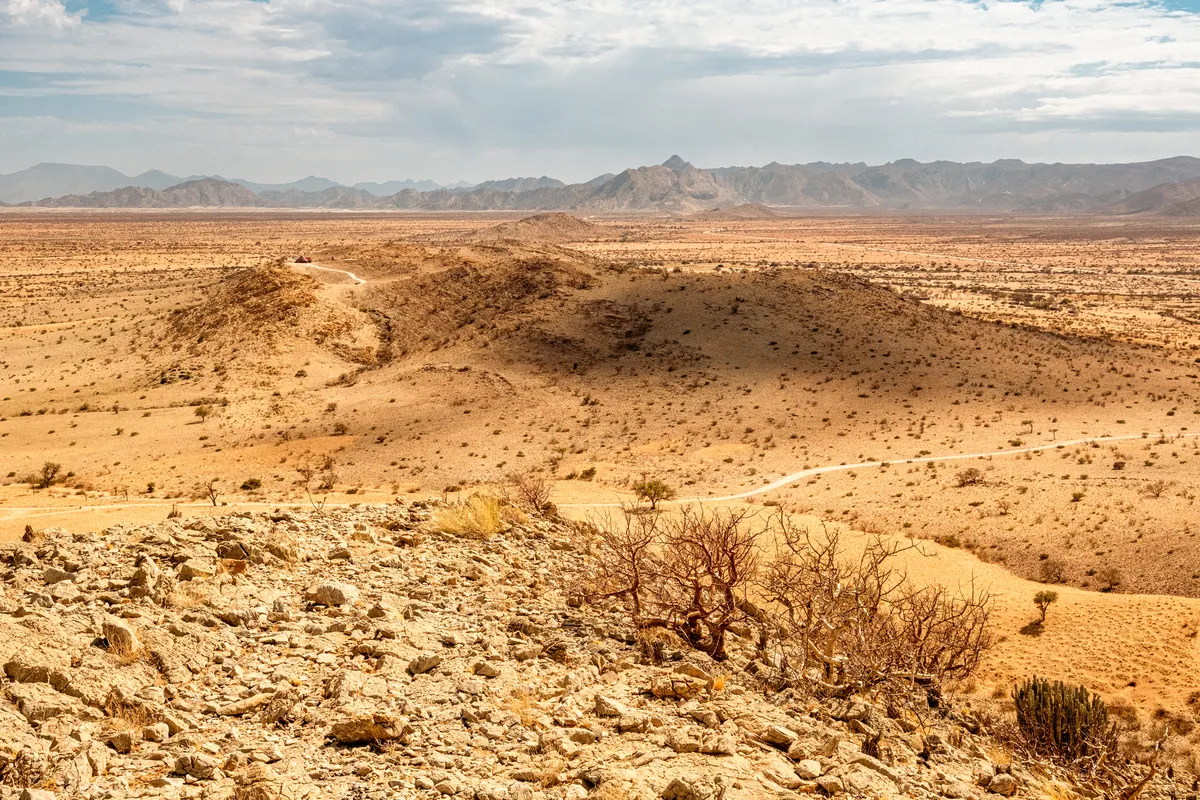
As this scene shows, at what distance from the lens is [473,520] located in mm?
14094

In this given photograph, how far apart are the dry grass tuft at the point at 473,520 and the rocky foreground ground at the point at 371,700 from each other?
80.4 inches

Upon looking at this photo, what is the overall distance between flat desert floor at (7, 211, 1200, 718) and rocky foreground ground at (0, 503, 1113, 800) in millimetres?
7980

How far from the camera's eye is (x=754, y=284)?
169 ft

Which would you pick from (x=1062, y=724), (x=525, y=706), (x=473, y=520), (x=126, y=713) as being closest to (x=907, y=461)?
(x=1062, y=724)

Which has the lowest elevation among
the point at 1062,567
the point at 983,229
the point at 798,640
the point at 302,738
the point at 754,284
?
the point at 1062,567

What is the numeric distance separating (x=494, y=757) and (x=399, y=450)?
84.4 feet

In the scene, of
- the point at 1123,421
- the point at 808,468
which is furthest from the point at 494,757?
the point at 1123,421

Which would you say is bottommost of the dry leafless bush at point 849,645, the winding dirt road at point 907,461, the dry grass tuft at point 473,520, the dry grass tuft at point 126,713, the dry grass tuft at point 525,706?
the winding dirt road at point 907,461

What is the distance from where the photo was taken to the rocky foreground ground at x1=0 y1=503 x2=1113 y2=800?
270 inches

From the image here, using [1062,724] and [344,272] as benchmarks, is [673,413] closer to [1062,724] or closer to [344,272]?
[1062,724]

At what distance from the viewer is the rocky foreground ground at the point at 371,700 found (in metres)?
6.87

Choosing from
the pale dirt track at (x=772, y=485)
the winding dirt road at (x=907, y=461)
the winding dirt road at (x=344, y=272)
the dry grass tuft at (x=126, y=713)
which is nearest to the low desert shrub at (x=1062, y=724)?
the dry grass tuft at (x=126, y=713)

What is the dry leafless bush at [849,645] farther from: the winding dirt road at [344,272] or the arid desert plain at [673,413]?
the winding dirt road at [344,272]

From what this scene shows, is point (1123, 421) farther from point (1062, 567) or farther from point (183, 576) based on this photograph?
point (183, 576)
